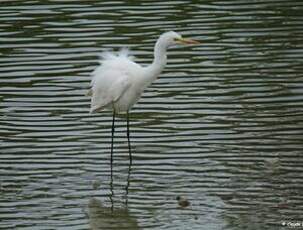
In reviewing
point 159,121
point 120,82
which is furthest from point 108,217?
point 159,121

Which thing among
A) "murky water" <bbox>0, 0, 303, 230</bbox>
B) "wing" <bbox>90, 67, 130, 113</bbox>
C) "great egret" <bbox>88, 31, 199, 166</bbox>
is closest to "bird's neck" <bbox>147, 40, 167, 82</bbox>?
"great egret" <bbox>88, 31, 199, 166</bbox>

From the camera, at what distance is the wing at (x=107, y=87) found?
41.2 ft

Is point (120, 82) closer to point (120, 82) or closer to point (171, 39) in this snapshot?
point (120, 82)

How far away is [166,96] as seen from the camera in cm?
1433

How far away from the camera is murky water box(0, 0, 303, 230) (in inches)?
422

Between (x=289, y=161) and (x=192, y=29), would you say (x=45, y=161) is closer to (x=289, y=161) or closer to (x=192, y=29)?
(x=289, y=161)

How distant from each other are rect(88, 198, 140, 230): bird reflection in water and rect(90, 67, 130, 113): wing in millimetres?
1867

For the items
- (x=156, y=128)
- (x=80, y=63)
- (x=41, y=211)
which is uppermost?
(x=80, y=63)

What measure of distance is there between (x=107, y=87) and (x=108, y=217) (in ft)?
7.80

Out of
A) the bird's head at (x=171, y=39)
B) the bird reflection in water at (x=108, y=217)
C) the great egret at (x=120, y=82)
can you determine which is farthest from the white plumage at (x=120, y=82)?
the bird reflection in water at (x=108, y=217)

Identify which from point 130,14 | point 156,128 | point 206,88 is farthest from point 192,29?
point 156,128

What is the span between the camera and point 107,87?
12648mm

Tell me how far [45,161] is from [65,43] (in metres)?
4.84

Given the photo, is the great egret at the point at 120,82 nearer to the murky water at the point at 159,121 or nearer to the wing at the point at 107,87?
the wing at the point at 107,87
